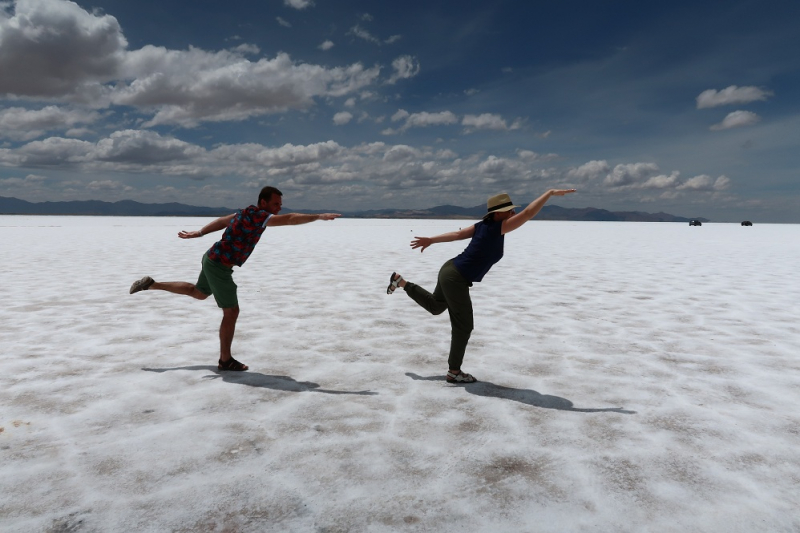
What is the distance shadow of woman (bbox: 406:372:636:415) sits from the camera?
452 centimetres

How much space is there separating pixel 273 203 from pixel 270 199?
0.05 meters

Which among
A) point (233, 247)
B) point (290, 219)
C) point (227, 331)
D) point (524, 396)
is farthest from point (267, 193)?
Result: point (524, 396)

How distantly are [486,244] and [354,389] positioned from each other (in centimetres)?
186

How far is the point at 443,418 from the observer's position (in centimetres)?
429

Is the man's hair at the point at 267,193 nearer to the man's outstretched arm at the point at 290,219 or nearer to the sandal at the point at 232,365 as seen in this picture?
the man's outstretched arm at the point at 290,219

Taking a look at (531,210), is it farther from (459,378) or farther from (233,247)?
(233,247)

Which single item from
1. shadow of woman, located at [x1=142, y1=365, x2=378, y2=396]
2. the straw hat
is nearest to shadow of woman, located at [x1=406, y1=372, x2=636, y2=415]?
shadow of woman, located at [x1=142, y1=365, x2=378, y2=396]

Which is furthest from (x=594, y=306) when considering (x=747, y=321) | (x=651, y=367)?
(x=651, y=367)

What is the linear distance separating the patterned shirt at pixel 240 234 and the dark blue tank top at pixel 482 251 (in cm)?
205

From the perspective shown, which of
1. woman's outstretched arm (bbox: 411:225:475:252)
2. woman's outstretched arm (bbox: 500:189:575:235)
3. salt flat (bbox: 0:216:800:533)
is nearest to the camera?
salt flat (bbox: 0:216:800:533)

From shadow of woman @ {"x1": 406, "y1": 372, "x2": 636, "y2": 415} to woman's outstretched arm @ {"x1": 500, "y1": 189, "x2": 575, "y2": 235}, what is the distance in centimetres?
151

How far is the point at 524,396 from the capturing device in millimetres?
4828

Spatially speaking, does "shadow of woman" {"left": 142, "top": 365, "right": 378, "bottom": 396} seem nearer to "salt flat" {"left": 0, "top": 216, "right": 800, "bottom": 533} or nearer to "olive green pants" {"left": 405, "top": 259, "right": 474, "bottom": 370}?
"salt flat" {"left": 0, "top": 216, "right": 800, "bottom": 533}

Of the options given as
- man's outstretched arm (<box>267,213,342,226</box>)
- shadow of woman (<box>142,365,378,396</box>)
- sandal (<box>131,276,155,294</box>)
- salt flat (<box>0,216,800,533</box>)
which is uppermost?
man's outstretched arm (<box>267,213,342,226</box>)
